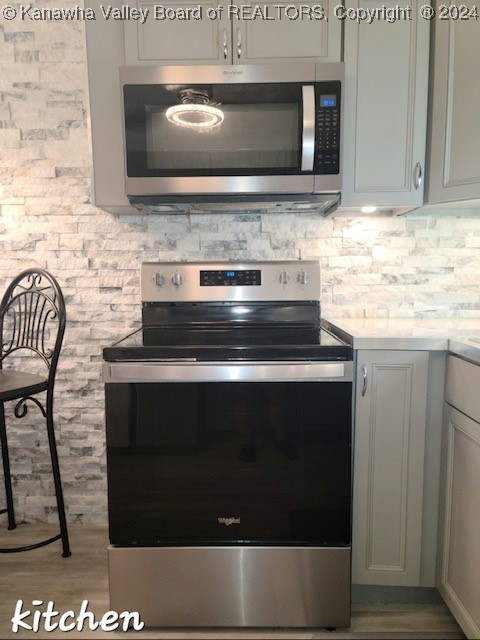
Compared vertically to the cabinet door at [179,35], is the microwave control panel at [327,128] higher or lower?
lower

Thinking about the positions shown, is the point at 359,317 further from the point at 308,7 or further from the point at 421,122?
the point at 308,7

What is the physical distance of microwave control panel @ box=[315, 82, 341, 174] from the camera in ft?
4.55

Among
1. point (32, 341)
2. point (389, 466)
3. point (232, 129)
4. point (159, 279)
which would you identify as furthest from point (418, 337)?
point (32, 341)

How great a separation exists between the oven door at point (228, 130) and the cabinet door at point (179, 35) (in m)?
0.09

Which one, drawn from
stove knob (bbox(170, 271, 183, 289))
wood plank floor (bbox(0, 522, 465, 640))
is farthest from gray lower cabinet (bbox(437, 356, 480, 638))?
stove knob (bbox(170, 271, 183, 289))

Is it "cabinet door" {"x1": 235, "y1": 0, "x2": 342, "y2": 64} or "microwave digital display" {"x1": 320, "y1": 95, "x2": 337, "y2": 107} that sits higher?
"cabinet door" {"x1": 235, "y1": 0, "x2": 342, "y2": 64}

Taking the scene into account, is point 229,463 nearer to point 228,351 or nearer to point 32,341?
point 228,351

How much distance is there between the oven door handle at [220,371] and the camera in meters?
1.23

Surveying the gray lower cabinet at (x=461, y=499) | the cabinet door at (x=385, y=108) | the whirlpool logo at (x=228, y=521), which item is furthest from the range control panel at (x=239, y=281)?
the whirlpool logo at (x=228, y=521)

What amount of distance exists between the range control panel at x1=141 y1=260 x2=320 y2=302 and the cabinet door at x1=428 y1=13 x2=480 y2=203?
56 centimetres

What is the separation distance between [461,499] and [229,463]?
69cm

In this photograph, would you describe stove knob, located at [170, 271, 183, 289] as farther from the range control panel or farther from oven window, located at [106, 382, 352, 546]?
oven window, located at [106, 382, 352, 546]

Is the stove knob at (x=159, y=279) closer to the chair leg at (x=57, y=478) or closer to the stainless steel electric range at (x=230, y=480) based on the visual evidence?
the stainless steel electric range at (x=230, y=480)

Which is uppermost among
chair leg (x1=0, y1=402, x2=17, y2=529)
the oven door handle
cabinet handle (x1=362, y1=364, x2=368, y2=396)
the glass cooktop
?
the glass cooktop
